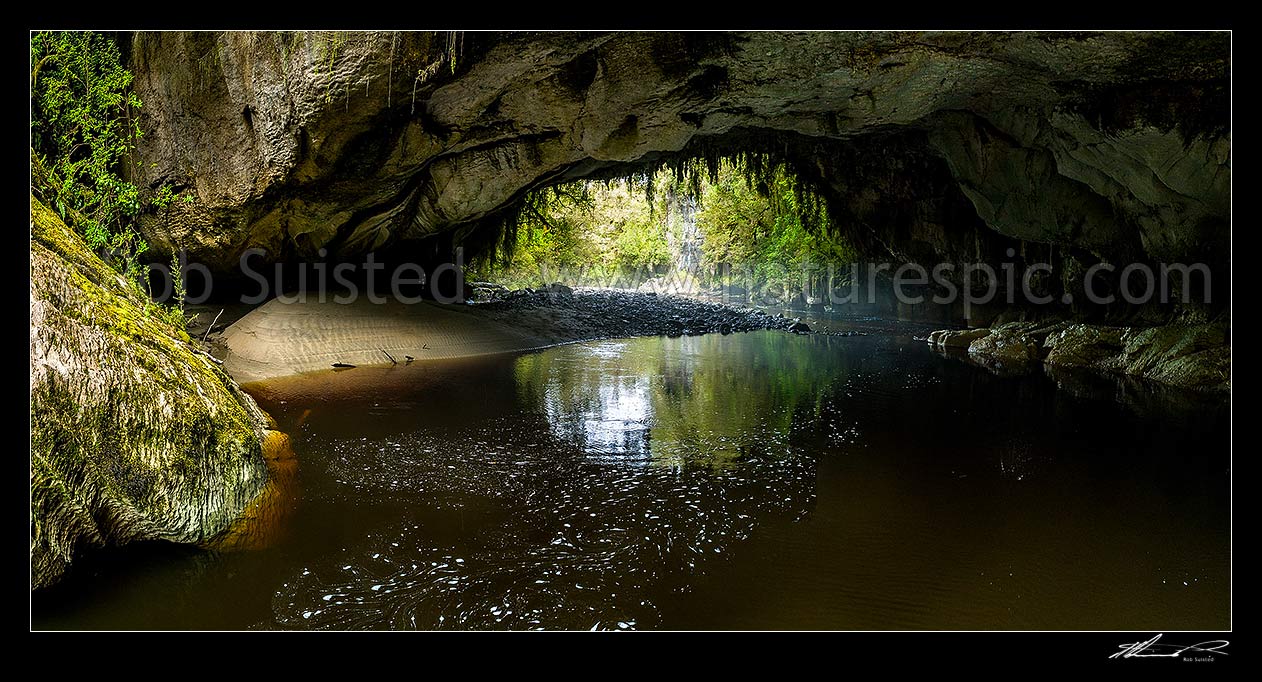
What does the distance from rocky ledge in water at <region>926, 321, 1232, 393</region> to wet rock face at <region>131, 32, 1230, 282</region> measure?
138 centimetres

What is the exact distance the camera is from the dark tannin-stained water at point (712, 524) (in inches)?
127

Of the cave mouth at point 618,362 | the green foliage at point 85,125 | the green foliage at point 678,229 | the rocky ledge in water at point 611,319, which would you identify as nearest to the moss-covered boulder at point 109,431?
the cave mouth at point 618,362

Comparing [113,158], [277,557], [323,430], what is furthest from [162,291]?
[277,557]

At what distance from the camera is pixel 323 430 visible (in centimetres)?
662

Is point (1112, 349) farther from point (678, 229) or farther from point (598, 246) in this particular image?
point (678, 229)

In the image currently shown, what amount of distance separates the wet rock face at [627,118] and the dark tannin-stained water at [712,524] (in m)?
3.44

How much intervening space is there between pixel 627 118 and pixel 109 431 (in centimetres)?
708

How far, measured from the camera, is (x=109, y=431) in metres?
3.39

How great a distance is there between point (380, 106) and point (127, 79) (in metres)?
3.80

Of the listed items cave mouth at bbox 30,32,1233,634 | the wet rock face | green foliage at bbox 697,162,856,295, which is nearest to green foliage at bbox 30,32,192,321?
cave mouth at bbox 30,32,1233,634

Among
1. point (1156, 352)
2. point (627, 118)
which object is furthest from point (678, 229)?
point (627, 118)

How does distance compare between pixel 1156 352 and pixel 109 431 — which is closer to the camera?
pixel 109 431
